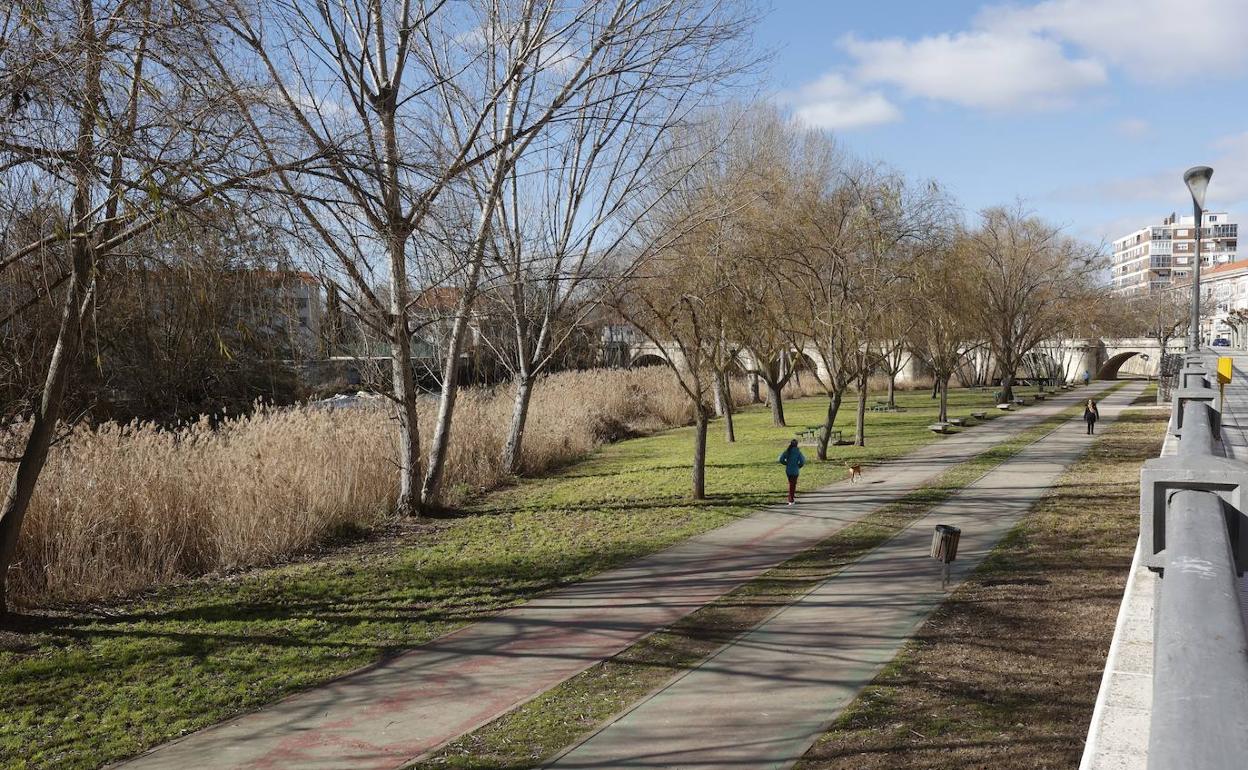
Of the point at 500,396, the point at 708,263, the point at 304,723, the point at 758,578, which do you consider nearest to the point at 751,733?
the point at 304,723

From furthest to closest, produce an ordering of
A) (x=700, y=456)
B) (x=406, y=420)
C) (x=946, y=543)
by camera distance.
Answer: (x=700, y=456) → (x=406, y=420) → (x=946, y=543)

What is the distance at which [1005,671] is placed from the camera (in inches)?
320

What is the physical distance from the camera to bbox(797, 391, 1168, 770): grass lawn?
21.3ft

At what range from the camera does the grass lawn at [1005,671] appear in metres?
6.50

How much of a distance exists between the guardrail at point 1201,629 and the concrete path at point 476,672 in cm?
575

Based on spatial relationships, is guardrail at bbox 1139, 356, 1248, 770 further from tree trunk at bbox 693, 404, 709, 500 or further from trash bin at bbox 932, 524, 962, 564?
tree trunk at bbox 693, 404, 709, 500

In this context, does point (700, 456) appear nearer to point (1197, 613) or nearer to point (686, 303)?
point (686, 303)

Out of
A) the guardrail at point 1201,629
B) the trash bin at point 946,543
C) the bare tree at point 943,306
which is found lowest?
the trash bin at point 946,543

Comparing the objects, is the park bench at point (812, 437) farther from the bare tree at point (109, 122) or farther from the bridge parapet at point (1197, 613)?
the bridge parapet at point (1197, 613)

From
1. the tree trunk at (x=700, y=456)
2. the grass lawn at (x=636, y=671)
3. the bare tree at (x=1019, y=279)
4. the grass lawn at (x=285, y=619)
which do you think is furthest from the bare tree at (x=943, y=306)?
the grass lawn at (x=636, y=671)

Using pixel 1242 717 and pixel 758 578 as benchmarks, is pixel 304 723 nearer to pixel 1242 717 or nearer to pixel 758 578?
pixel 758 578

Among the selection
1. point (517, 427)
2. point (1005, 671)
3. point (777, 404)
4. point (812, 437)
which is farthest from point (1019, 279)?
point (1005, 671)

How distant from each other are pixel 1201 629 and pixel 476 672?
766 cm

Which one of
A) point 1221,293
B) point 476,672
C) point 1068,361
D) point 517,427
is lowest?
point 476,672
